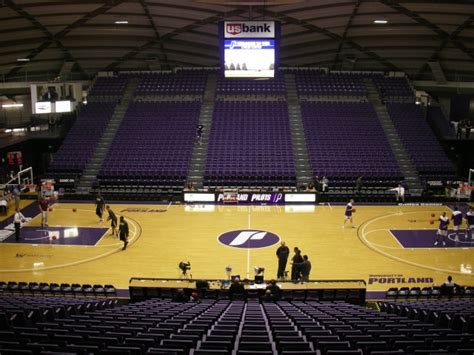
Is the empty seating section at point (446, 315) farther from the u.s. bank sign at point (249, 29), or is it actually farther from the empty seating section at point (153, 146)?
the empty seating section at point (153, 146)

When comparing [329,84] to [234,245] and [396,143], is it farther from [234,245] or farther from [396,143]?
[234,245]

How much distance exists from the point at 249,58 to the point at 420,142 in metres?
15.6

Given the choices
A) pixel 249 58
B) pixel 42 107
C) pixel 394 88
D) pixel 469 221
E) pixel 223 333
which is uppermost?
pixel 249 58

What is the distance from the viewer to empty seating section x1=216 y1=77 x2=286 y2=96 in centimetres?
4553

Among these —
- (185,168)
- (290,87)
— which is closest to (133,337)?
(185,168)

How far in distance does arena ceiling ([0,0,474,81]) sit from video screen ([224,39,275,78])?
2384 mm

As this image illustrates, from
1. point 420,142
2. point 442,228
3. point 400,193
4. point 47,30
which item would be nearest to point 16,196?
point 47,30

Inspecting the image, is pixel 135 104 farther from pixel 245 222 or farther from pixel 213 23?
pixel 245 222

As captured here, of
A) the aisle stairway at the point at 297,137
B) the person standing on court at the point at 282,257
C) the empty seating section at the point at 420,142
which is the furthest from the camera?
the empty seating section at the point at 420,142

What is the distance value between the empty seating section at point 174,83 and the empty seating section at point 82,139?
3313 mm

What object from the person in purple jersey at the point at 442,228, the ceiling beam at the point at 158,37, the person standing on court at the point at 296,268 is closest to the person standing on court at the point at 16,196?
the ceiling beam at the point at 158,37

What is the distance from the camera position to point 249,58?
32438 millimetres

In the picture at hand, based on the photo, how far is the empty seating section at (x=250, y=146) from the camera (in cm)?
3634

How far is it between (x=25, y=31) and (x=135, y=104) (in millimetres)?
11111
